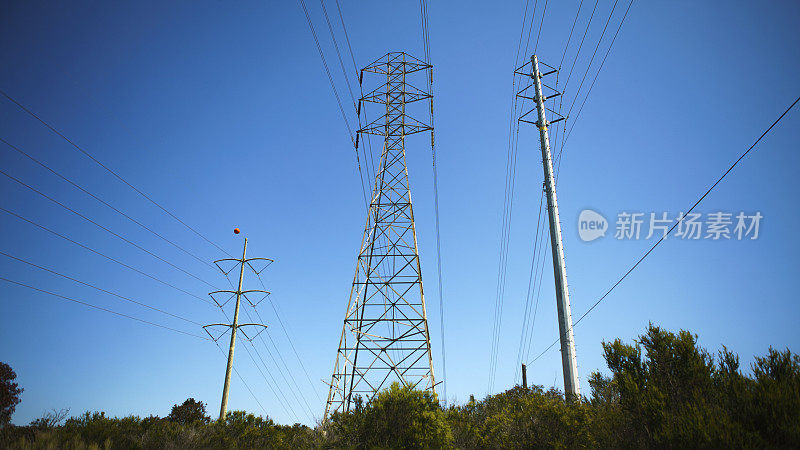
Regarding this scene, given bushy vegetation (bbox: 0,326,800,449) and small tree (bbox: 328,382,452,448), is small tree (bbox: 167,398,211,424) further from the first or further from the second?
small tree (bbox: 328,382,452,448)

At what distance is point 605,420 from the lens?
931 centimetres

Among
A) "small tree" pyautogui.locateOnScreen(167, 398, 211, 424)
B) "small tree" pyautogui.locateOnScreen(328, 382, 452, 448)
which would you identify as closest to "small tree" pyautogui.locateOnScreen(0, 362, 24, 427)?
"small tree" pyautogui.locateOnScreen(167, 398, 211, 424)

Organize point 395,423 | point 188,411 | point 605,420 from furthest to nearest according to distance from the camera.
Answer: point 188,411
point 395,423
point 605,420

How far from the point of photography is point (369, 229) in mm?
15719

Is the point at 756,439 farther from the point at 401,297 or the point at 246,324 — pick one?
the point at 246,324

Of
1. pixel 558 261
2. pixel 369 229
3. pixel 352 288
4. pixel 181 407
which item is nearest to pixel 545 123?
pixel 558 261

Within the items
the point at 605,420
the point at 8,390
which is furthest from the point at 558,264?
the point at 8,390

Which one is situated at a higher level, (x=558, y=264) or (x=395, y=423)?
(x=558, y=264)

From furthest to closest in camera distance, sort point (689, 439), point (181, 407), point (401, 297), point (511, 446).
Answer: point (181, 407)
point (401, 297)
point (511, 446)
point (689, 439)

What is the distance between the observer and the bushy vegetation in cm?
647

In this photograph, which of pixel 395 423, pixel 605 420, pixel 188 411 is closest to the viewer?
pixel 605 420

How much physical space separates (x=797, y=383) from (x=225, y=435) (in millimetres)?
16925

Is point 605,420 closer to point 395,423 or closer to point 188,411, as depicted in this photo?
point 395,423

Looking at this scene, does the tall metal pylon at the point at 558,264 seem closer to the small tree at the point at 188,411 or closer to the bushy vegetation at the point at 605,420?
the bushy vegetation at the point at 605,420
